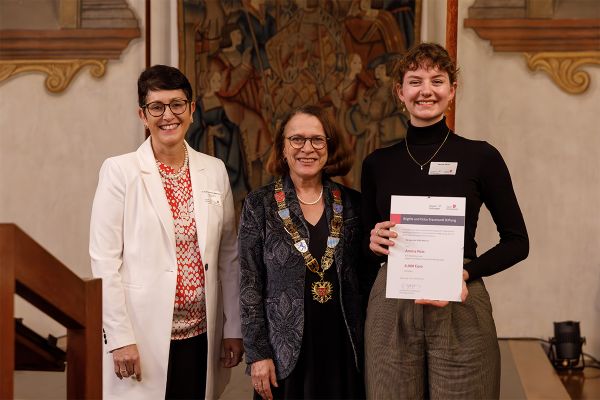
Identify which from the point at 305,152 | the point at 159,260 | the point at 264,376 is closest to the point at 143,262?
the point at 159,260

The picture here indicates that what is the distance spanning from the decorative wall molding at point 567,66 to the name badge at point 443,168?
4563mm

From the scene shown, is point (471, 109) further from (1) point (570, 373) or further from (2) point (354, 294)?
(2) point (354, 294)

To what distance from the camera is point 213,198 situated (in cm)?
365

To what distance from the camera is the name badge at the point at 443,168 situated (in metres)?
3.06

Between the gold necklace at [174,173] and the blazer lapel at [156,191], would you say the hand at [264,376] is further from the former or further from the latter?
the gold necklace at [174,173]

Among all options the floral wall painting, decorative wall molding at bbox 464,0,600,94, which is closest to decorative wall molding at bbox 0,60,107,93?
the floral wall painting

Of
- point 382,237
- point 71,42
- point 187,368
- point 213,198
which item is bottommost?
point 187,368

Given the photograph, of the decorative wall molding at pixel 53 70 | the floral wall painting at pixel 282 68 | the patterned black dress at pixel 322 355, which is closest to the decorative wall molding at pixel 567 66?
the floral wall painting at pixel 282 68

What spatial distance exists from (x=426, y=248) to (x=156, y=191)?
1218mm

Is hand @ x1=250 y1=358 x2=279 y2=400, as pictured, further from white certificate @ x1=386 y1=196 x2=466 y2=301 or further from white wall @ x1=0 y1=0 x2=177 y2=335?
white wall @ x1=0 y1=0 x2=177 y2=335

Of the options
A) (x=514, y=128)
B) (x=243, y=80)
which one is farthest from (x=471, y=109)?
(x=243, y=80)

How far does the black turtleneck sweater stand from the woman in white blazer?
898 mm

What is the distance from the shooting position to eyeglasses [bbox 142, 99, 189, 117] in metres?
3.52

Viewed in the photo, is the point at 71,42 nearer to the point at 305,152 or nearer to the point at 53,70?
the point at 53,70
